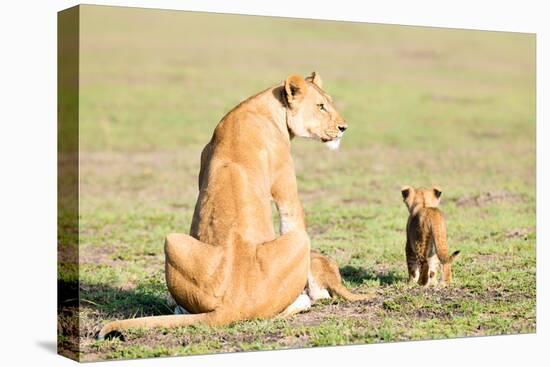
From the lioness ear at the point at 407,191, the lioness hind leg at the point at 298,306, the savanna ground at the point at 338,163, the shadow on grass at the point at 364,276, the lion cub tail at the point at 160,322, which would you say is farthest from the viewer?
the shadow on grass at the point at 364,276

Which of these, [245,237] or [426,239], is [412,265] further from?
[245,237]

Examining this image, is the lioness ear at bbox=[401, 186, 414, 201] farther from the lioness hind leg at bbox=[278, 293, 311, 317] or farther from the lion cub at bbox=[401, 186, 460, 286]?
the lioness hind leg at bbox=[278, 293, 311, 317]

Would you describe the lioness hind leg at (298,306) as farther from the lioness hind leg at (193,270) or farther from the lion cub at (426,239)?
the lion cub at (426,239)

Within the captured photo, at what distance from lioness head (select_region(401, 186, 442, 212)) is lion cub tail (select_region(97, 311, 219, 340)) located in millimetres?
2958

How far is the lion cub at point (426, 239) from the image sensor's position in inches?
433

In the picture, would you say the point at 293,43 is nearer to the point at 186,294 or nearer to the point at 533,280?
the point at 533,280

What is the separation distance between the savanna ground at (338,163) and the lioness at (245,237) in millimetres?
197

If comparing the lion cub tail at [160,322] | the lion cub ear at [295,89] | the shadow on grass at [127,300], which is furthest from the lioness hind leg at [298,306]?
the lion cub ear at [295,89]

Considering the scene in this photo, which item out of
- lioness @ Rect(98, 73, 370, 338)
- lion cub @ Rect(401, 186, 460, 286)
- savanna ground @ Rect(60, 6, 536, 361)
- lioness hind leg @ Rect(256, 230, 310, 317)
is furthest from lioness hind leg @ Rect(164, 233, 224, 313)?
lion cub @ Rect(401, 186, 460, 286)

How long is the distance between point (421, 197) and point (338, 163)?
29.4 feet

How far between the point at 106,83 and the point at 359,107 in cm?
694

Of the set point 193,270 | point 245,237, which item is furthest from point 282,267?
point 193,270

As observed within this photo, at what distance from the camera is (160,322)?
9.29m
